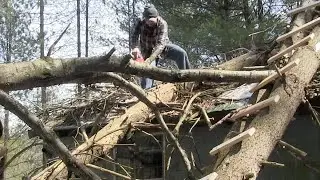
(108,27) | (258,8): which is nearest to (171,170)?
(258,8)

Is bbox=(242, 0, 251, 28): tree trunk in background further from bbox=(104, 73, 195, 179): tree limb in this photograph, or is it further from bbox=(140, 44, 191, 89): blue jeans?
bbox=(104, 73, 195, 179): tree limb

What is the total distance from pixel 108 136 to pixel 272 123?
6.51 ft

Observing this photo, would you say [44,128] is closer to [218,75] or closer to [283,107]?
[218,75]

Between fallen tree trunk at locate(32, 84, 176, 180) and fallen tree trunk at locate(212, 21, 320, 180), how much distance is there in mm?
1666

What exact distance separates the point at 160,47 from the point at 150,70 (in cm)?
359

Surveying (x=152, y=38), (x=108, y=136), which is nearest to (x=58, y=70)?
(x=108, y=136)

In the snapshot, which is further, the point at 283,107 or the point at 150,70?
the point at 283,107

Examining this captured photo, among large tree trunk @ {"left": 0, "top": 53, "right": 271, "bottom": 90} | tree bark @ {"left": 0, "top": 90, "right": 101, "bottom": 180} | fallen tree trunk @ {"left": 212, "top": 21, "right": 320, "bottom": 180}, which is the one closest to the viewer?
tree bark @ {"left": 0, "top": 90, "right": 101, "bottom": 180}

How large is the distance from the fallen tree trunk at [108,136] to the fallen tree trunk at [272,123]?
5.47 ft

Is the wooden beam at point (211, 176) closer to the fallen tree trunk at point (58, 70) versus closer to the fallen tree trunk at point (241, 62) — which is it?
the fallen tree trunk at point (58, 70)

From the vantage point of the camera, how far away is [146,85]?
25.0 ft

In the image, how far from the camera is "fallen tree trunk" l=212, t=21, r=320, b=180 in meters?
3.94

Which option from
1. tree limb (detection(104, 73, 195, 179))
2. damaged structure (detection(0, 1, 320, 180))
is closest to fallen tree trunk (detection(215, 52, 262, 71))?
damaged structure (detection(0, 1, 320, 180))

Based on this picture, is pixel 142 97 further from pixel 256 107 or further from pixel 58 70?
pixel 58 70
